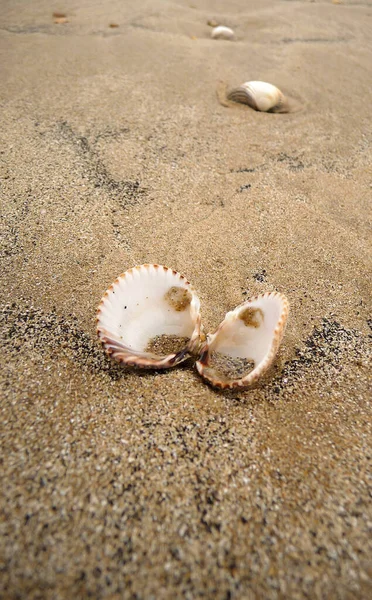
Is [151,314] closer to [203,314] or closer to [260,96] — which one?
[203,314]

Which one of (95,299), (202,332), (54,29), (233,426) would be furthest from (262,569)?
(54,29)

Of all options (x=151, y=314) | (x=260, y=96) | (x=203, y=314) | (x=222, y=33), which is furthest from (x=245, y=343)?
(x=222, y=33)

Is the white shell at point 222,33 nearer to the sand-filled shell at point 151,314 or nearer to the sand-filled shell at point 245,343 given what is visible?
the sand-filled shell at point 151,314

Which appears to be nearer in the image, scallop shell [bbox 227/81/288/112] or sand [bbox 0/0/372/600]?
sand [bbox 0/0/372/600]

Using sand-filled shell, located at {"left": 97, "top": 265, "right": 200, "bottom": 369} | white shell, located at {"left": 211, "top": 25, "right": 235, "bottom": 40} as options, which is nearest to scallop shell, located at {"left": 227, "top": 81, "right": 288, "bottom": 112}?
white shell, located at {"left": 211, "top": 25, "right": 235, "bottom": 40}

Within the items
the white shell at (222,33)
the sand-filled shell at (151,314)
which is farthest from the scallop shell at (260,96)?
the sand-filled shell at (151,314)

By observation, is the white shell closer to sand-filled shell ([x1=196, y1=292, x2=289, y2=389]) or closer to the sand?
the sand
